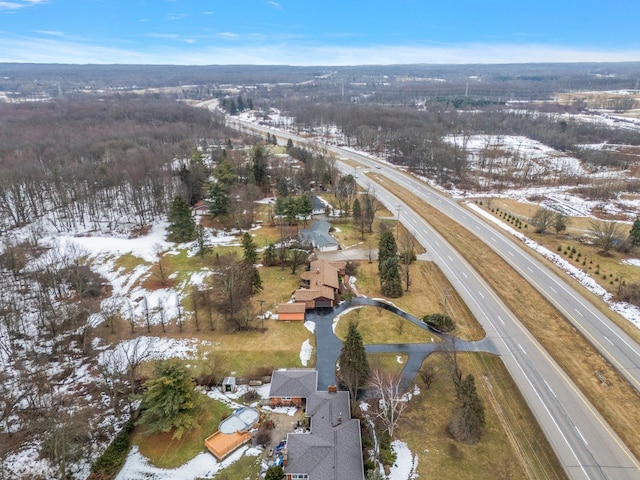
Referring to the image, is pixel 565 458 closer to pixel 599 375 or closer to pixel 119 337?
pixel 599 375

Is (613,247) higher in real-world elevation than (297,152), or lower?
lower

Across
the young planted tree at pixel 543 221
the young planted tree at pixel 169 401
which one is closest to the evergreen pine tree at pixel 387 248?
the young planted tree at pixel 543 221

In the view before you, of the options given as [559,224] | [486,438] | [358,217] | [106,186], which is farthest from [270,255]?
[559,224]

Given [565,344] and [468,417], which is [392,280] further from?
[468,417]

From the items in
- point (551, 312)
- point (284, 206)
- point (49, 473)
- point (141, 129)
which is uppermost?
point (141, 129)

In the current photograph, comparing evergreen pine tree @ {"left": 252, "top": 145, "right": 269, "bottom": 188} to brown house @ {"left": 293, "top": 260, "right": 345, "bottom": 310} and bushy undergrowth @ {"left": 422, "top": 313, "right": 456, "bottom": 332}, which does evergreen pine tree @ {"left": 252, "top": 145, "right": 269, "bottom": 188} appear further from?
bushy undergrowth @ {"left": 422, "top": 313, "right": 456, "bottom": 332}

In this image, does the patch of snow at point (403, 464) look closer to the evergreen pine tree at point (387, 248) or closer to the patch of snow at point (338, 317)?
the patch of snow at point (338, 317)

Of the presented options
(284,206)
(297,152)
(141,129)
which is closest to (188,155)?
(297,152)
